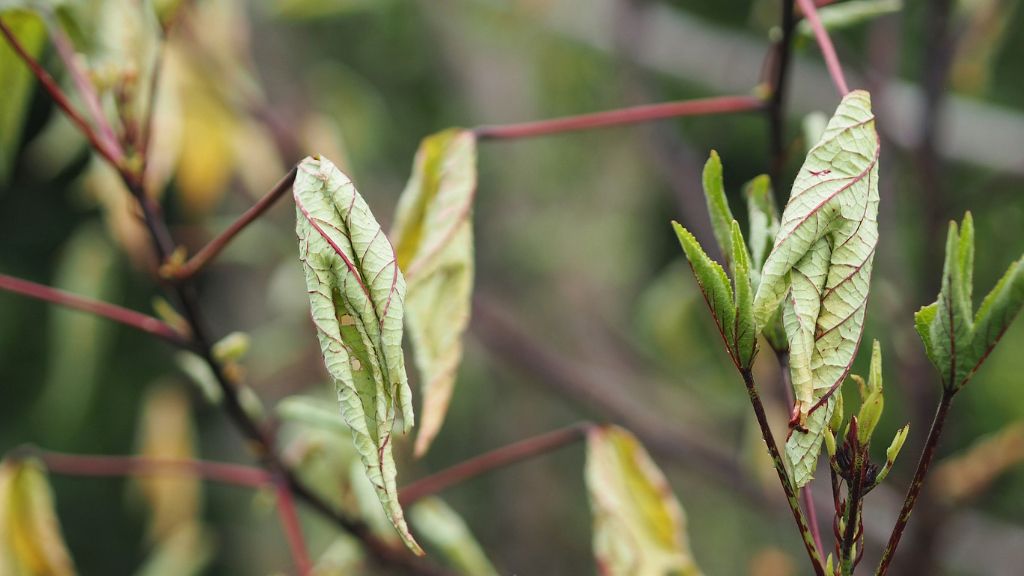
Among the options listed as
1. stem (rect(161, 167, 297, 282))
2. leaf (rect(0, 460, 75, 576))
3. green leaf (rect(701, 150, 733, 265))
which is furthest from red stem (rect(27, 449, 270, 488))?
green leaf (rect(701, 150, 733, 265))

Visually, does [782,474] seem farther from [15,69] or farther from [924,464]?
[15,69]

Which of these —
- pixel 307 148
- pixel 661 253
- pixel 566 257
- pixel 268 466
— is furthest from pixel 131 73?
pixel 661 253

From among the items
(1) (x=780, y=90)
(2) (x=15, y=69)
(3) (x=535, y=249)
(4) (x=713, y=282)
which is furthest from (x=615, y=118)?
(3) (x=535, y=249)

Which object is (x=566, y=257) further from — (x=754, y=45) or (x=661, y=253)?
(x=754, y=45)

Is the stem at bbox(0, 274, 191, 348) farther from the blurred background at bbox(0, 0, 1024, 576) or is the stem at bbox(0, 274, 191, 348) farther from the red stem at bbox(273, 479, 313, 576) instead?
the blurred background at bbox(0, 0, 1024, 576)

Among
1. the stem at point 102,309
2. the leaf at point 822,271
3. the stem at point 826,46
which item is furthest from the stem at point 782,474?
the stem at point 102,309

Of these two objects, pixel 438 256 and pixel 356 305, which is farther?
pixel 438 256
